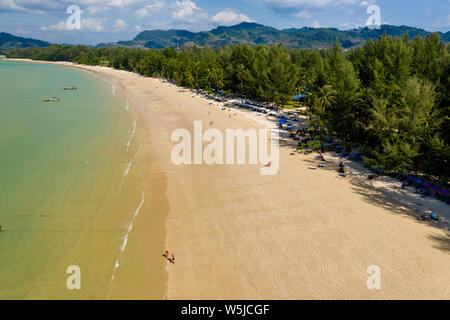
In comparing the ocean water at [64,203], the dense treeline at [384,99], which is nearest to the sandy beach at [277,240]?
the ocean water at [64,203]

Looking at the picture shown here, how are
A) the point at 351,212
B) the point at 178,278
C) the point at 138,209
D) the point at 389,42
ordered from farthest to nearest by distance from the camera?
the point at 389,42 < the point at 138,209 < the point at 351,212 < the point at 178,278

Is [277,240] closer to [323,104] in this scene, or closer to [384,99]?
[384,99]

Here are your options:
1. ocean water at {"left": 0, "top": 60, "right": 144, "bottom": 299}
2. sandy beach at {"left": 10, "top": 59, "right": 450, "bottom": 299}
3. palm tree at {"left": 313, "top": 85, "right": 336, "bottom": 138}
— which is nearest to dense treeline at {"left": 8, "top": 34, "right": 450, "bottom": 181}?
palm tree at {"left": 313, "top": 85, "right": 336, "bottom": 138}

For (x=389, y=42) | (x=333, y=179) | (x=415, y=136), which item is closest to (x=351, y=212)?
(x=333, y=179)

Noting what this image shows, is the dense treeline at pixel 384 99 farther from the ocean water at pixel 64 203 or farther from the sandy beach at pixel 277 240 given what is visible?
the ocean water at pixel 64 203

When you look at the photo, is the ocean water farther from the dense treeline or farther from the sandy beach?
the dense treeline

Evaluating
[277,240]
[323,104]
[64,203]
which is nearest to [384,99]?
[323,104]

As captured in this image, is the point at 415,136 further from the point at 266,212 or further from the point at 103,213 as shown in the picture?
the point at 103,213
